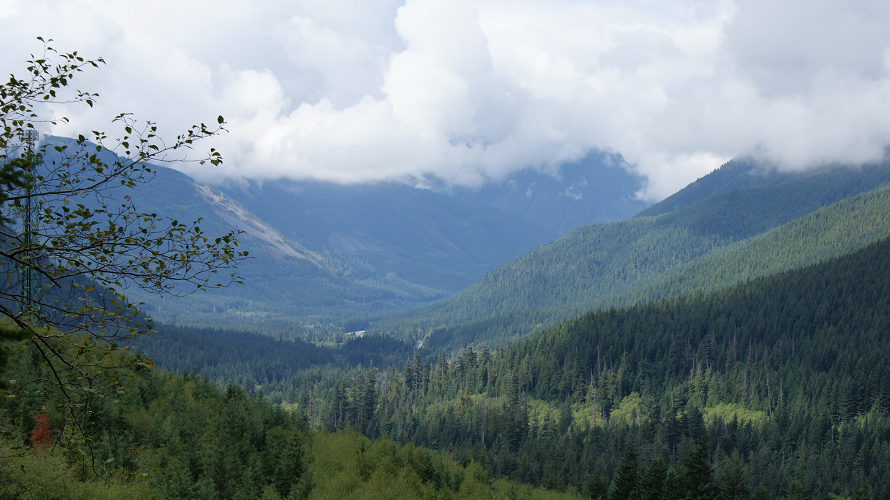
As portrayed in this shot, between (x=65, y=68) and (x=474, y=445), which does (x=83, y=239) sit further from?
(x=474, y=445)

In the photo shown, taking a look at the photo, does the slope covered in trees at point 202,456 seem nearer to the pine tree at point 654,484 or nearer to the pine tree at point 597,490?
the pine tree at point 654,484

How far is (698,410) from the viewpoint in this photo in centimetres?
14188

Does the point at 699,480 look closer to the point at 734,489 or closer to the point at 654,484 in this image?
the point at 654,484

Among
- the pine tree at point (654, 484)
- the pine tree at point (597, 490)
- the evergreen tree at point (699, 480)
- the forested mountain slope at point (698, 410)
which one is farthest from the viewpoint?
the forested mountain slope at point (698, 410)

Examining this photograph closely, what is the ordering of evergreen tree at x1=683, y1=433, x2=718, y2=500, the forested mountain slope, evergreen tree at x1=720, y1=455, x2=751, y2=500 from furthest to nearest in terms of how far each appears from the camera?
the forested mountain slope → evergreen tree at x1=720, y1=455, x2=751, y2=500 → evergreen tree at x1=683, y1=433, x2=718, y2=500

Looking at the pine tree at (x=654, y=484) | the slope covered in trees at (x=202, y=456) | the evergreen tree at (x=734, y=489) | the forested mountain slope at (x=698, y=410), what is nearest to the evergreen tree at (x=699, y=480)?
the forested mountain slope at (x=698, y=410)

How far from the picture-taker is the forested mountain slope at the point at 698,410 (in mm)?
114688

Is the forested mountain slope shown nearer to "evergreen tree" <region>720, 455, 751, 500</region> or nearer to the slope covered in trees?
"evergreen tree" <region>720, 455, 751, 500</region>

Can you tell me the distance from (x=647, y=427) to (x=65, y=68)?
146828 millimetres

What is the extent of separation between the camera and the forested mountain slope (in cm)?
11469

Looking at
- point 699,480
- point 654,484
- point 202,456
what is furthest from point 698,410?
point 202,456

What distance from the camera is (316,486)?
165 feet

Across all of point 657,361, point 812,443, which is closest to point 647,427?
point 812,443

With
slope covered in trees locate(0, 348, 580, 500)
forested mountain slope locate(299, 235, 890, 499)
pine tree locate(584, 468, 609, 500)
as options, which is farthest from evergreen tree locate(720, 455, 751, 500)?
slope covered in trees locate(0, 348, 580, 500)
